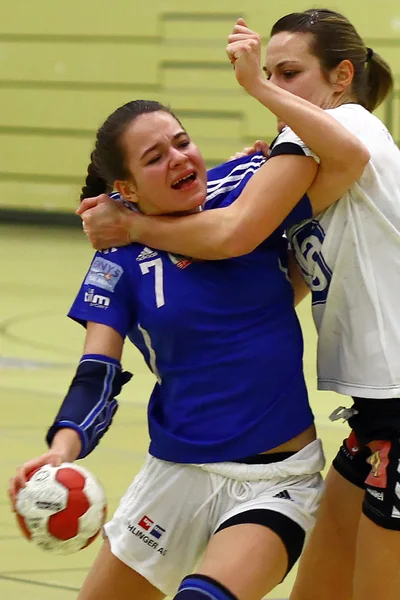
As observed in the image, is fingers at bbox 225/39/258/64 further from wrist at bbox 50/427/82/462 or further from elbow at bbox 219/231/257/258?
wrist at bbox 50/427/82/462

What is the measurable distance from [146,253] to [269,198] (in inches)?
14.8

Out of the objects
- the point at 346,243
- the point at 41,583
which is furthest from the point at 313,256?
the point at 41,583

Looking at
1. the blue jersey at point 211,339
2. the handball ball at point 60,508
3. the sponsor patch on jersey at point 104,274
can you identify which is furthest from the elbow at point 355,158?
the handball ball at point 60,508

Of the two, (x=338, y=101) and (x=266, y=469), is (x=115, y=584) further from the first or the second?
(x=338, y=101)

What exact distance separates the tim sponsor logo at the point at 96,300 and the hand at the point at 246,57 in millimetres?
639

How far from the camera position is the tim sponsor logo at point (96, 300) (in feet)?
9.31

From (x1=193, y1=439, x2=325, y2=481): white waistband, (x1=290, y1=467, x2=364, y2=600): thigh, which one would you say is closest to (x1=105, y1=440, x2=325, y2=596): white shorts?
(x1=193, y1=439, x2=325, y2=481): white waistband

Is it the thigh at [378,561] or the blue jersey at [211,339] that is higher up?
the blue jersey at [211,339]

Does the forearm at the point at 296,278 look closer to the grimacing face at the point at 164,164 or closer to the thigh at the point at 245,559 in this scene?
the grimacing face at the point at 164,164

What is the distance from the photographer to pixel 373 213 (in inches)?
110

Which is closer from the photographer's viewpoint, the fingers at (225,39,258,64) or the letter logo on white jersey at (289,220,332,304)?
the fingers at (225,39,258,64)

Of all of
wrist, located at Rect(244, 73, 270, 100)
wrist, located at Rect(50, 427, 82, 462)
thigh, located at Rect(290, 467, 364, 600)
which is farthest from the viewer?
thigh, located at Rect(290, 467, 364, 600)

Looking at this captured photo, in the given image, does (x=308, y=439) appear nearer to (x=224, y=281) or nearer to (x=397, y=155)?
(x=224, y=281)

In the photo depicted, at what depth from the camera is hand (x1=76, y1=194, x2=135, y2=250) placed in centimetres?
290
